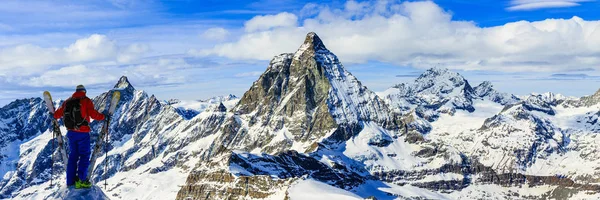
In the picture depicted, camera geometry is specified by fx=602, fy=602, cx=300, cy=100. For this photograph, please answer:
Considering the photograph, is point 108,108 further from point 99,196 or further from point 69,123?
point 99,196

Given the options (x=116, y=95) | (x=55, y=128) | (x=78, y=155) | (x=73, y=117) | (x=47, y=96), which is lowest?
(x=78, y=155)

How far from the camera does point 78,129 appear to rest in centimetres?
3144

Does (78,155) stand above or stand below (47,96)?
below

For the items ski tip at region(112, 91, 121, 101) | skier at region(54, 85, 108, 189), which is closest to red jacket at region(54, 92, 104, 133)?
skier at region(54, 85, 108, 189)

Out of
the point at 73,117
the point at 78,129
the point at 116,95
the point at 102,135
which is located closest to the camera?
the point at 116,95

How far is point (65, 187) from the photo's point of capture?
30.2 meters

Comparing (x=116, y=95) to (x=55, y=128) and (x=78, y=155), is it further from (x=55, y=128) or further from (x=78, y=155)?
(x=55, y=128)

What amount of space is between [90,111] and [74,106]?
2.95ft

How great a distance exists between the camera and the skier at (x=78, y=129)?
102ft

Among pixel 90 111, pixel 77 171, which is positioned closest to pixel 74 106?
pixel 90 111

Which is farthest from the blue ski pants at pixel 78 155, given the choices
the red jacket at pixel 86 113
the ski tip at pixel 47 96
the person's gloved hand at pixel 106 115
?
the ski tip at pixel 47 96

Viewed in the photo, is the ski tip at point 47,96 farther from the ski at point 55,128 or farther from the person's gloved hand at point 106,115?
the person's gloved hand at point 106,115

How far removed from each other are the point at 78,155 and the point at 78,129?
A: 1.45 metres

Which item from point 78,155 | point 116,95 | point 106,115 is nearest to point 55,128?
point 78,155
